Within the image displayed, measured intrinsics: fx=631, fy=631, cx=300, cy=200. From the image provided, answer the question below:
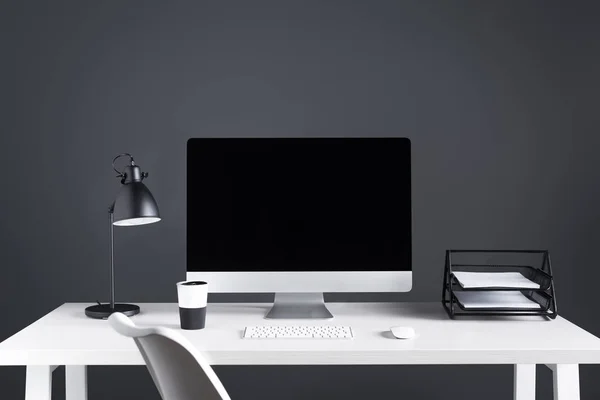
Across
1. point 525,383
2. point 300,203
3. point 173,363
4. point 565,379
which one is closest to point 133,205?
point 300,203

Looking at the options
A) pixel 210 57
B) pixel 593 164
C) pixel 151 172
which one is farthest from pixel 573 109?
pixel 151 172

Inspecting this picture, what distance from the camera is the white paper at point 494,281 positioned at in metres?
1.92

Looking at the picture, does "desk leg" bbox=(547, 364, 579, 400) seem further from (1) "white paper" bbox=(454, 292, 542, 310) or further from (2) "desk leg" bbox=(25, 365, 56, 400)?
(2) "desk leg" bbox=(25, 365, 56, 400)

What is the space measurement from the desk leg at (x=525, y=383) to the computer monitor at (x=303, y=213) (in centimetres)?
54

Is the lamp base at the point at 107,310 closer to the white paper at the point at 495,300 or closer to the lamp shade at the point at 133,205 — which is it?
the lamp shade at the point at 133,205

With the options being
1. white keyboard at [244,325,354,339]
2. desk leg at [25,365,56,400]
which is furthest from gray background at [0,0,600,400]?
desk leg at [25,365,56,400]

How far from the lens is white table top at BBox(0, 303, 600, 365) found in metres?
1.57

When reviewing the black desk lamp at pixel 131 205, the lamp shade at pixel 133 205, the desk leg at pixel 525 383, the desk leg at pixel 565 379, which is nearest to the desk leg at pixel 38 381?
the black desk lamp at pixel 131 205

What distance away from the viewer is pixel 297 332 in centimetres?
172

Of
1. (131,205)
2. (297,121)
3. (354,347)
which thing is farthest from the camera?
(297,121)

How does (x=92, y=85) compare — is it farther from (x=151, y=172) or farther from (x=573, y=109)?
(x=573, y=109)

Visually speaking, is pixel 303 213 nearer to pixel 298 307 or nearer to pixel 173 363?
pixel 298 307

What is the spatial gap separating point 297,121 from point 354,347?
45.2 inches

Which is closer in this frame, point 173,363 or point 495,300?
point 173,363
